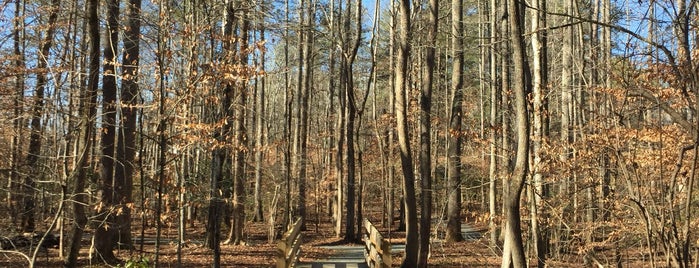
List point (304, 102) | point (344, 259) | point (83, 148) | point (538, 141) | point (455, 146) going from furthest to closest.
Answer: point (304, 102), point (455, 146), point (344, 259), point (538, 141), point (83, 148)

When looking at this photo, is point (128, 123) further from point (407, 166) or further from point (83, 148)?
point (407, 166)

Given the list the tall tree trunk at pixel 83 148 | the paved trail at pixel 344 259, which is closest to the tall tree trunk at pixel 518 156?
the tall tree trunk at pixel 83 148

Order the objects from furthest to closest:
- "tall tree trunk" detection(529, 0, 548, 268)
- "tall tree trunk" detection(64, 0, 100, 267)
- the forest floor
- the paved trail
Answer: the paved trail < the forest floor < "tall tree trunk" detection(529, 0, 548, 268) < "tall tree trunk" detection(64, 0, 100, 267)

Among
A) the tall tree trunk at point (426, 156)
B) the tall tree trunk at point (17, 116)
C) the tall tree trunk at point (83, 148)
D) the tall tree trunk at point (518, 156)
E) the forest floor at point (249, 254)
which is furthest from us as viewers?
the forest floor at point (249, 254)

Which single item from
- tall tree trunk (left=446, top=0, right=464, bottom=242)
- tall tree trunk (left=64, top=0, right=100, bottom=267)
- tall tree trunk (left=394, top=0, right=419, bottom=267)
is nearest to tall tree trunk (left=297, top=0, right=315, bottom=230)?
tall tree trunk (left=446, top=0, right=464, bottom=242)

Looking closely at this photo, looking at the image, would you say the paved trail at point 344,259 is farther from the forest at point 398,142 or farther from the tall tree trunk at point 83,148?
the tall tree trunk at point 83,148

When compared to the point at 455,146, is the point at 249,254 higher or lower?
lower

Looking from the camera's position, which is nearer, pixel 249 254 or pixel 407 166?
pixel 407 166

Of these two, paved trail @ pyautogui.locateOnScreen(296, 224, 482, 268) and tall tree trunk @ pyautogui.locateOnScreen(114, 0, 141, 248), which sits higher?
tall tree trunk @ pyautogui.locateOnScreen(114, 0, 141, 248)

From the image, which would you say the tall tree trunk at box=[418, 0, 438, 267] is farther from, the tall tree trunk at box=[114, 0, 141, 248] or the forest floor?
the tall tree trunk at box=[114, 0, 141, 248]

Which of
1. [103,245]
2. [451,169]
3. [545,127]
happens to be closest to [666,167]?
[545,127]

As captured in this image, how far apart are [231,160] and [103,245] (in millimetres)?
6529

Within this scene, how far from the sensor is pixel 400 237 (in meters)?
20.7

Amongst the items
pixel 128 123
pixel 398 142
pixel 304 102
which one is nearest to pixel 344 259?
pixel 398 142
